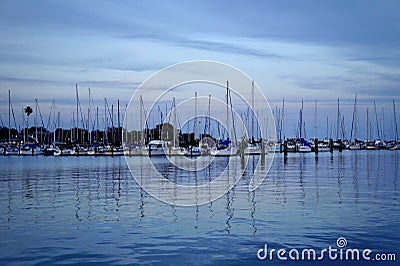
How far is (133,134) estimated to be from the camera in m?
102

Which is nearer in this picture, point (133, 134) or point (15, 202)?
point (15, 202)

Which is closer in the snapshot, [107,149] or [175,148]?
[175,148]

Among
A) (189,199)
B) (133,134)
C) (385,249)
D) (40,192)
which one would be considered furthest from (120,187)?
(133,134)

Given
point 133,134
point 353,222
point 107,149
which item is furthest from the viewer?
point 107,149

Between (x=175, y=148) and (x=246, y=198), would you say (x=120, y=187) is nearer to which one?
(x=246, y=198)

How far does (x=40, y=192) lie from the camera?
3091 cm

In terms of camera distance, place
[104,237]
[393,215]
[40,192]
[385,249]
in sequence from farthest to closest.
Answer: [40,192] < [393,215] < [104,237] < [385,249]

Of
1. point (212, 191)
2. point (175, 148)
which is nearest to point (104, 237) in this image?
point (212, 191)

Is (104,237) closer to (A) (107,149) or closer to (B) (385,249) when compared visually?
(B) (385,249)

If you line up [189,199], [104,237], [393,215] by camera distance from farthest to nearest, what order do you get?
[189,199]
[393,215]
[104,237]

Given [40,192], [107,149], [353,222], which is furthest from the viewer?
[107,149]

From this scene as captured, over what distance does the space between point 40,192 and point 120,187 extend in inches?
214

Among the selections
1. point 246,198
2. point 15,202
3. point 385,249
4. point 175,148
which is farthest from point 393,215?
point 175,148

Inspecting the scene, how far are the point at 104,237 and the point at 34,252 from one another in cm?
260
